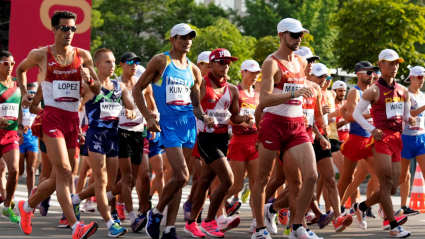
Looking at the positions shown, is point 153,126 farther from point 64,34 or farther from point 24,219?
point 24,219

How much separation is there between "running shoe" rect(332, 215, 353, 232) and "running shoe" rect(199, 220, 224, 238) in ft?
5.07

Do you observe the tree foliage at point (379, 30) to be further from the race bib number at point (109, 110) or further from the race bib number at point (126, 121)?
the race bib number at point (109, 110)

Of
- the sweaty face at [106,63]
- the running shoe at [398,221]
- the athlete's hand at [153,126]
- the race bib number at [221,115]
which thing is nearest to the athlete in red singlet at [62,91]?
the athlete's hand at [153,126]

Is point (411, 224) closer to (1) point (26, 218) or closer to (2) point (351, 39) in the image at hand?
(1) point (26, 218)

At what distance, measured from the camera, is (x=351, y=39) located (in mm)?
23969

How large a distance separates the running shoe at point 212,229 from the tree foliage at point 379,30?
15140mm

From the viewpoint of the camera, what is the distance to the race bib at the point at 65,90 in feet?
25.3

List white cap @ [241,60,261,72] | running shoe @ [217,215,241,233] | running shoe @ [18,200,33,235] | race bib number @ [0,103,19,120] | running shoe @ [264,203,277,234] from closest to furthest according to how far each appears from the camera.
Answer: running shoe @ [18,200,33,235]
running shoe @ [217,215,241,233]
running shoe @ [264,203,277,234]
white cap @ [241,60,261,72]
race bib number @ [0,103,19,120]

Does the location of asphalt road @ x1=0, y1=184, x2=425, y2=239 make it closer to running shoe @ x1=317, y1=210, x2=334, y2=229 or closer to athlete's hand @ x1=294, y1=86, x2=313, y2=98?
running shoe @ x1=317, y1=210, x2=334, y2=229

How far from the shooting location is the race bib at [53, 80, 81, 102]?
7703mm

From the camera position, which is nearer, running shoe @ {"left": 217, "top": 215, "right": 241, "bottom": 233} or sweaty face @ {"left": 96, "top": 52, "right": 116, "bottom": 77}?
running shoe @ {"left": 217, "top": 215, "right": 241, "bottom": 233}

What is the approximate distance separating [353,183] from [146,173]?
3.33 meters

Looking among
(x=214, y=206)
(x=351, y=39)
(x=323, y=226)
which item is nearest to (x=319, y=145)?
(x=323, y=226)

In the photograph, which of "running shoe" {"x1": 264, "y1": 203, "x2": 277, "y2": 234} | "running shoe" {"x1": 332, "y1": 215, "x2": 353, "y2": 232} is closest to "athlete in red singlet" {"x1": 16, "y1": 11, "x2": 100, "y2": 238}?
"running shoe" {"x1": 264, "y1": 203, "x2": 277, "y2": 234}
